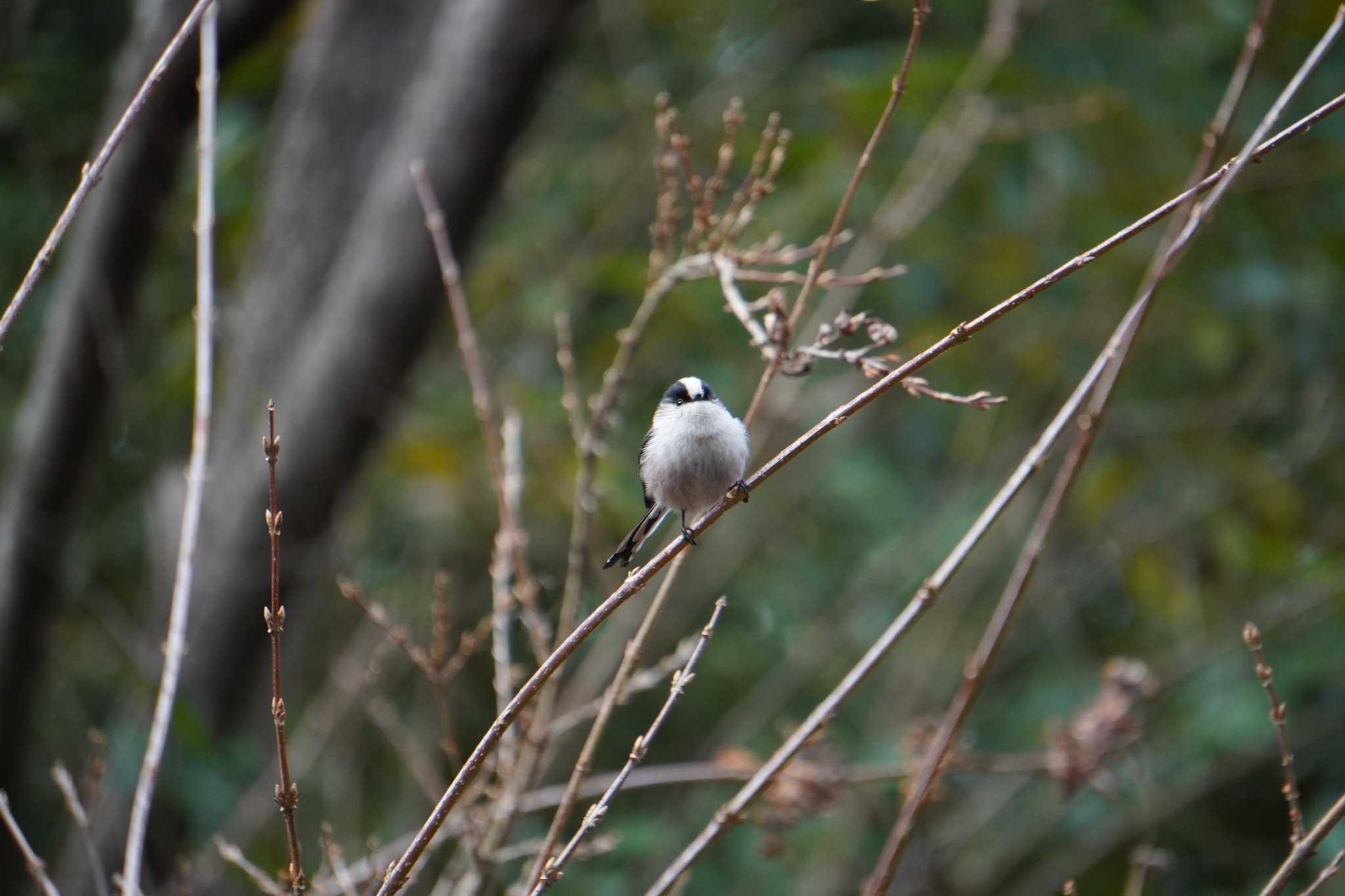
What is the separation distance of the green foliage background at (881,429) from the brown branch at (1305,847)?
2.64m

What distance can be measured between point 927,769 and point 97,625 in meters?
4.14

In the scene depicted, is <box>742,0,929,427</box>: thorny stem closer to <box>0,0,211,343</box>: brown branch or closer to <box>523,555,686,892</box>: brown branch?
<box>523,555,686,892</box>: brown branch

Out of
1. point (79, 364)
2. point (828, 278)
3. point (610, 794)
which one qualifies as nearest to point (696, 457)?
point (828, 278)

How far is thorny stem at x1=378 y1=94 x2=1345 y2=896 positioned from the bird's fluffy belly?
3.22ft

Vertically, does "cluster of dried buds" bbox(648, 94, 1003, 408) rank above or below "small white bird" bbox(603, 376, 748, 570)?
above

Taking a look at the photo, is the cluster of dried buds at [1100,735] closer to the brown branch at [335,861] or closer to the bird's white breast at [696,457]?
the bird's white breast at [696,457]

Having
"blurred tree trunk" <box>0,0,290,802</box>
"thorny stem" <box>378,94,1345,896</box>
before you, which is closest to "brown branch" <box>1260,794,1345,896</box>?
"thorny stem" <box>378,94,1345,896</box>

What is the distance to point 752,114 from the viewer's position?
529 centimetres

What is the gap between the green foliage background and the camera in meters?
4.77

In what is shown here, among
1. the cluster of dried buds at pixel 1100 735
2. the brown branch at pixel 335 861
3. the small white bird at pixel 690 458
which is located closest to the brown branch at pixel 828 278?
the small white bird at pixel 690 458

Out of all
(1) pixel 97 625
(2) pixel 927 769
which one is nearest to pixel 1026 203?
(2) pixel 927 769

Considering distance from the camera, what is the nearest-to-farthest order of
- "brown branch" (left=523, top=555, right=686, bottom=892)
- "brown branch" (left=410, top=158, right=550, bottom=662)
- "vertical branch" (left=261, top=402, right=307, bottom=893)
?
1. "vertical branch" (left=261, top=402, right=307, bottom=893)
2. "brown branch" (left=523, top=555, right=686, bottom=892)
3. "brown branch" (left=410, top=158, right=550, bottom=662)

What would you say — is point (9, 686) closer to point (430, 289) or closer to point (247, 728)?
point (247, 728)

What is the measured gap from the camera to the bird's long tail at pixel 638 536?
2.78 meters
